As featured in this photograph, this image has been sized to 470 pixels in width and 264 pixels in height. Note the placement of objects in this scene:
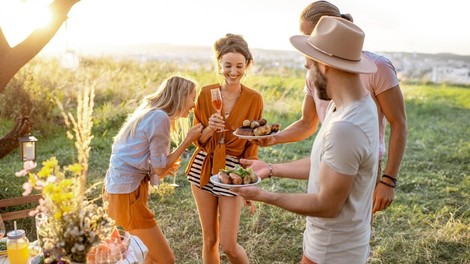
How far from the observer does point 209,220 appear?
132 inches

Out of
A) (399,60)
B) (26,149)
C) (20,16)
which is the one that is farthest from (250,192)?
(399,60)

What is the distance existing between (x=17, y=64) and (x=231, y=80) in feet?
8.87

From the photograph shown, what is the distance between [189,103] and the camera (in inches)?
125

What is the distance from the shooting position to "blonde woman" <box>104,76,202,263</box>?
2.97m

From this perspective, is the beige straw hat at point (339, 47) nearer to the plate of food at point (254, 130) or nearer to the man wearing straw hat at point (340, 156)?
the man wearing straw hat at point (340, 156)

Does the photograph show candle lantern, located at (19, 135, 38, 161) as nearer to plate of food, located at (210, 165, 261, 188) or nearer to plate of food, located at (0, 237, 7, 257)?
plate of food, located at (0, 237, 7, 257)

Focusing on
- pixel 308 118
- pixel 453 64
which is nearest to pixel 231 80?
pixel 308 118

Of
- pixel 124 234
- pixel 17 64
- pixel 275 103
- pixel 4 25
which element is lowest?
pixel 275 103

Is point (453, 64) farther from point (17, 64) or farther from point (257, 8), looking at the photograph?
point (17, 64)

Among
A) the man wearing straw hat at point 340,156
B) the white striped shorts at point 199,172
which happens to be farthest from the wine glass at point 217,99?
the man wearing straw hat at point 340,156

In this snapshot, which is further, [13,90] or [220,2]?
[220,2]

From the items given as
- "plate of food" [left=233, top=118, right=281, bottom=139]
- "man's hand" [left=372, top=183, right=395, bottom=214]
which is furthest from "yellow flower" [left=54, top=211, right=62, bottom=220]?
"man's hand" [left=372, top=183, right=395, bottom=214]

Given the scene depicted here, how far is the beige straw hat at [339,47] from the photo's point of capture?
1872 mm

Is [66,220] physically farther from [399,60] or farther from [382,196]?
[399,60]
